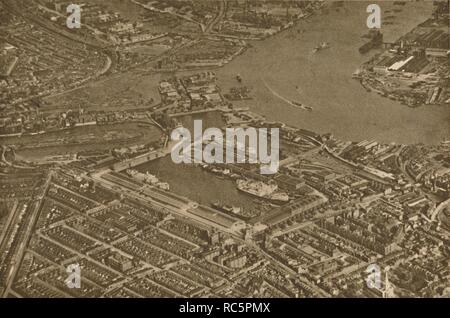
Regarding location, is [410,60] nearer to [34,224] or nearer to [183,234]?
[183,234]

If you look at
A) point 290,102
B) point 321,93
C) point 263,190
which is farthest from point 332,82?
point 263,190

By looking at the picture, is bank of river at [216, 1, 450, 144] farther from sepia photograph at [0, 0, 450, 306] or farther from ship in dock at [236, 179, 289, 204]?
ship in dock at [236, 179, 289, 204]

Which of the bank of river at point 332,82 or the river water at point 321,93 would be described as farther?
the bank of river at point 332,82

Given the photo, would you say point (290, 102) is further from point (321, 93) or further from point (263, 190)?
point (263, 190)

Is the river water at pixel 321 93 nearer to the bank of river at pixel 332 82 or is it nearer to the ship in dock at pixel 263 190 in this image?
the bank of river at pixel 332 82

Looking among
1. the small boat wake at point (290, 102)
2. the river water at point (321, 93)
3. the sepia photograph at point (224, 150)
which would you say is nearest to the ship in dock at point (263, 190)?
the sepia photograph at point (224, 150)
